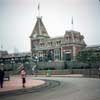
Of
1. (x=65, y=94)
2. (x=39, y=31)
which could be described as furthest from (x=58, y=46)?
(x=65, y=94)

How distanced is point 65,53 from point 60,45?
3.73 metres

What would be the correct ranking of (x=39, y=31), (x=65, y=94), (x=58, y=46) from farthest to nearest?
(x=39, y=31), (x=58, y=46), (x=65, y=94)

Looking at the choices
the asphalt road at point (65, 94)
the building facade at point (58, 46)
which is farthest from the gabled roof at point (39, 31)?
the asphalt road at point (65, 94)

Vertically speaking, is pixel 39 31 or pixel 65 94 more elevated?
pixel 39 31

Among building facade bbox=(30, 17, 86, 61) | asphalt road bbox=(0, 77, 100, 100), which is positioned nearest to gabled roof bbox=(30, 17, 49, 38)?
building facade bbox=(30, 17, 86, 61)

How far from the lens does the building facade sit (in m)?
84.5

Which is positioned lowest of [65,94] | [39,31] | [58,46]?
[65,94]

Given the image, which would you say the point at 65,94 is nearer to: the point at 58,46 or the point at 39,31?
the point at 58,46

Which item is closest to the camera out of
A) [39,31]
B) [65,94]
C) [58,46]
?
[65,94]

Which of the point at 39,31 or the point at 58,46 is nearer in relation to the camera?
the point at 58,46

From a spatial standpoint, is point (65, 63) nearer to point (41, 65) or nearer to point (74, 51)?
point (41, 65)

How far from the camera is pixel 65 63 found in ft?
187

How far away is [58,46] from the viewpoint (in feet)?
293

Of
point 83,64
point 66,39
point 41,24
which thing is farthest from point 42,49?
point 83,64
